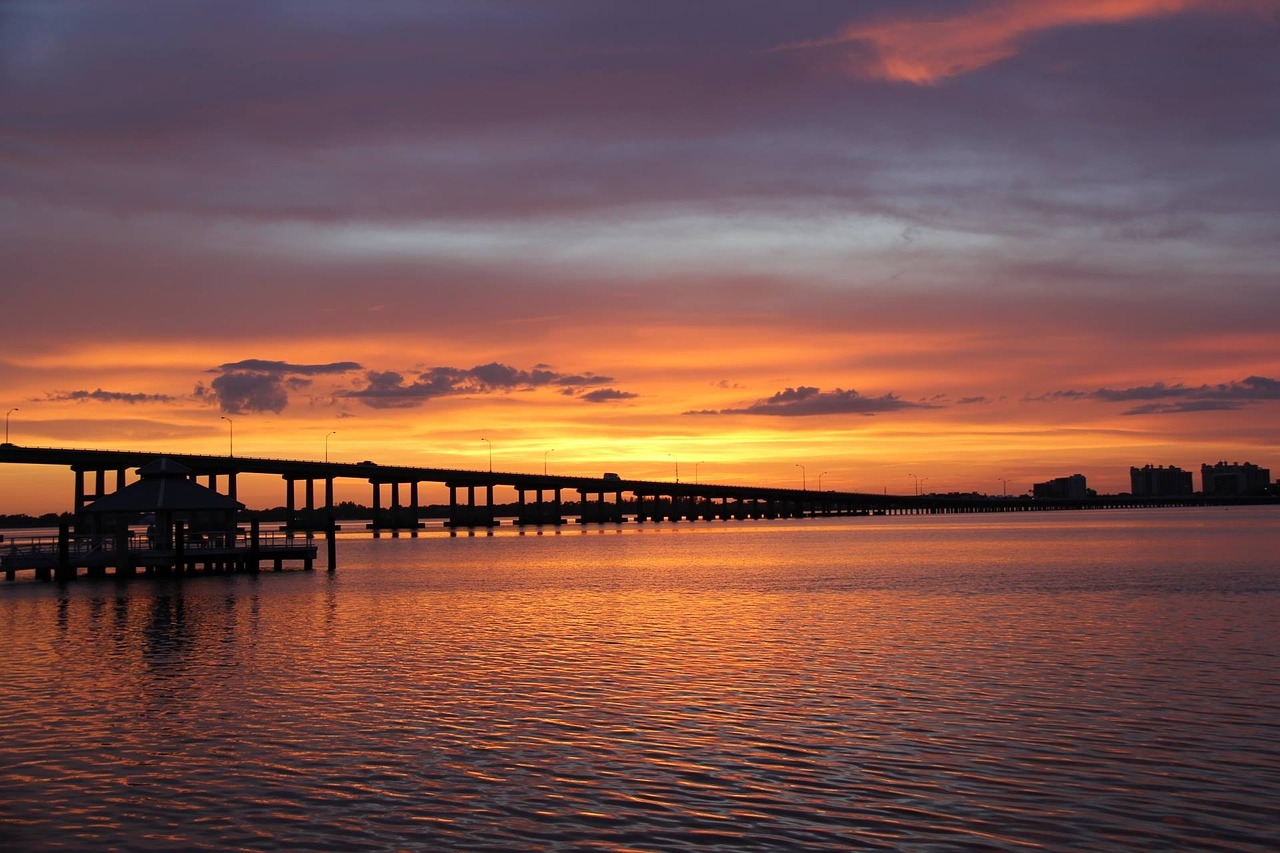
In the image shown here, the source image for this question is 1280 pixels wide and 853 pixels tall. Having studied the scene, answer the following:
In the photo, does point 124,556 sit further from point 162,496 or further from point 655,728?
point 655,728

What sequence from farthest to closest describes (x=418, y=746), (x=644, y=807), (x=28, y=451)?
(x=28, y=451)
(x=418, y=746)
(x=644, y=807)

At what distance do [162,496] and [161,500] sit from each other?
1.44ft

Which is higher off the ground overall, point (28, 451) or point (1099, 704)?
point (28, 451)

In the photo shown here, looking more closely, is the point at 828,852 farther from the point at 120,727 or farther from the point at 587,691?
the point at 120,727

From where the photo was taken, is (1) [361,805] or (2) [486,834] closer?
(2) [486,834]

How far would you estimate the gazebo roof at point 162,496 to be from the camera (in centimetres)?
6806

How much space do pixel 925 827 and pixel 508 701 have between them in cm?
1173

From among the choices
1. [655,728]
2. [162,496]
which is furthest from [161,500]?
[655,728]

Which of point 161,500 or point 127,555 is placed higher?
point 161,500

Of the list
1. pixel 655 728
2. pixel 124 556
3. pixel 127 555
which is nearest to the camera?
pixel 655 728

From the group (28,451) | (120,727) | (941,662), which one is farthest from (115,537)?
(28,451)

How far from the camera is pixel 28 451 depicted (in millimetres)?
128375

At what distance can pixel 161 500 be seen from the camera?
68500mm

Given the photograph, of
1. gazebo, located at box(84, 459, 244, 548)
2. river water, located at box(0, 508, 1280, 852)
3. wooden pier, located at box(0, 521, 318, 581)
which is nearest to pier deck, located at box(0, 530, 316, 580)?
wooden pier, located at box(0, 521, 318, 581)
